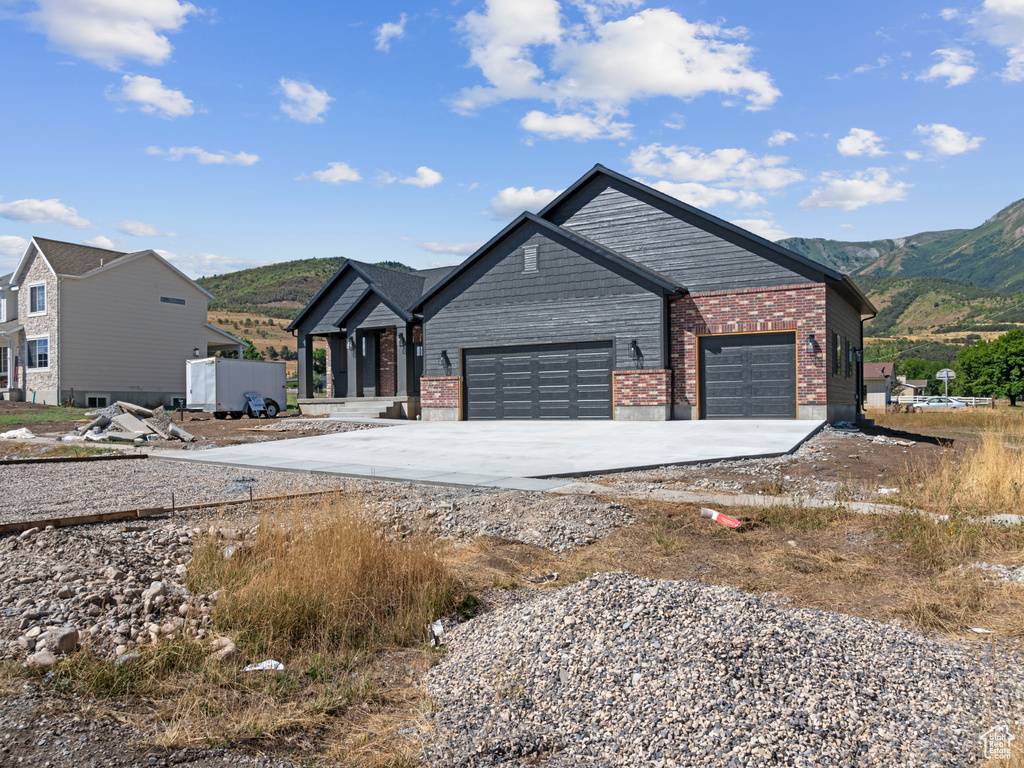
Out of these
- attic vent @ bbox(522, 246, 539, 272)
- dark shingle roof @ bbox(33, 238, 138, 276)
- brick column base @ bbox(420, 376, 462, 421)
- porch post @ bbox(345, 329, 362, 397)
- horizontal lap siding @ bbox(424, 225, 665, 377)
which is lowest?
brick column base @ bbox(420, 376, 462, 421)

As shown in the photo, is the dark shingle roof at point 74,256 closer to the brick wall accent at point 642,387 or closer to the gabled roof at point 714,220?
the gabled roof at point 714,220

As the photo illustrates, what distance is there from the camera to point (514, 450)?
13812 millimetres

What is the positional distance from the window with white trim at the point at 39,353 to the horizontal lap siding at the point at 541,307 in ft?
73.7

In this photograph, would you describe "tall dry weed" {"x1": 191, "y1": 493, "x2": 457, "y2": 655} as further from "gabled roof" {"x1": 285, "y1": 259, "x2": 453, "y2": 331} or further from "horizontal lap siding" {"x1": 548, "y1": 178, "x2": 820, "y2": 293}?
"gabled roof" {"x1": 285, "y1": 259, "x2": 453, "y2": 331}

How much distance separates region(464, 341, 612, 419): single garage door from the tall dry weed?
15543mm

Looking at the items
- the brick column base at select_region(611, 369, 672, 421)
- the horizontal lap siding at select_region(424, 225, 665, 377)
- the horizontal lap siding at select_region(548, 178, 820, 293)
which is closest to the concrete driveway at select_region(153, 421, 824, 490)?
the brick column base at select_region(611, 369, 672, 421)

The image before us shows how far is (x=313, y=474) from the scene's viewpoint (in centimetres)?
1106

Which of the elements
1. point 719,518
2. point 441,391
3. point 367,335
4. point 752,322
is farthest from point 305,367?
point 719,518

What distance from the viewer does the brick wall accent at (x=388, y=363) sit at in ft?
90.8

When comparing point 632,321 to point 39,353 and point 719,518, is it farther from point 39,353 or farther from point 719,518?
point 39,353

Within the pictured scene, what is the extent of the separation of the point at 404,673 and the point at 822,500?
5.91 metres

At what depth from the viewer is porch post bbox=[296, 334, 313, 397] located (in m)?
29.3

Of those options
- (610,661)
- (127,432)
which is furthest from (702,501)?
(127,432)

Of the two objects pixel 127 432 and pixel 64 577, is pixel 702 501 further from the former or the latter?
pixel 127 432
